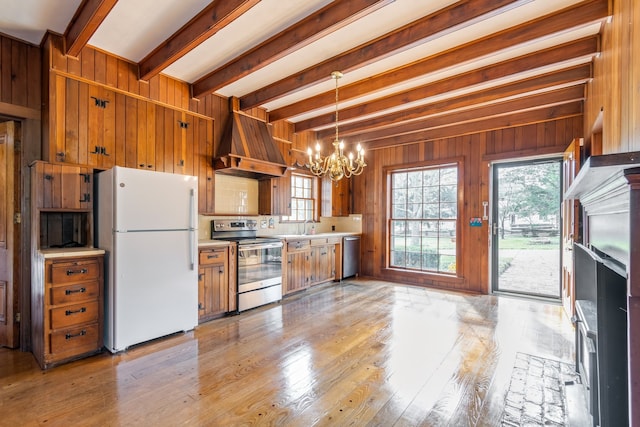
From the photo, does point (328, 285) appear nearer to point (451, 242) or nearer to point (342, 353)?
point (451, 242)

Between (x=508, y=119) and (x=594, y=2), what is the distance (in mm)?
2361

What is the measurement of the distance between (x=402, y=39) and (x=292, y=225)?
3.56 m

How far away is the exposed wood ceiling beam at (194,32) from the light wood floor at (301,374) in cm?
266

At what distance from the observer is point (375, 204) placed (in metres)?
6.08

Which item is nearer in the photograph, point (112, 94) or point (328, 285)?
point (112, 94)

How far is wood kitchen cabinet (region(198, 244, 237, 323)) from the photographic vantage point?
11.5ft

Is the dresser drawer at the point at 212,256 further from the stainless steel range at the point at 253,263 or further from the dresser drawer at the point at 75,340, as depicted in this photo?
the dresser drawer at the point at 75,340

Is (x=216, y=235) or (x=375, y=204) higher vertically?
(x=375, y=204)

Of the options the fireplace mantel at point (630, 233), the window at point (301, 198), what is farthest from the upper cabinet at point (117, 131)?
the fireplace mantel at point (630, 233)

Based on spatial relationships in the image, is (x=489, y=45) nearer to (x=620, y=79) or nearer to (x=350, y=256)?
(x=620, y=79)

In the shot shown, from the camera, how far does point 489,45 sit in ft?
9.00

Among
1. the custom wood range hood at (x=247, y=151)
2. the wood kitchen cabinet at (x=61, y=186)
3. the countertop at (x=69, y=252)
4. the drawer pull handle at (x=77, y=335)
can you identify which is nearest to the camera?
the countertop at (x=69, y=252)

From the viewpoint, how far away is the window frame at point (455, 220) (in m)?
5.13

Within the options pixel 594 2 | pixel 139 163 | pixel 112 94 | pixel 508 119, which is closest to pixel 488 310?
pixel 508 119
